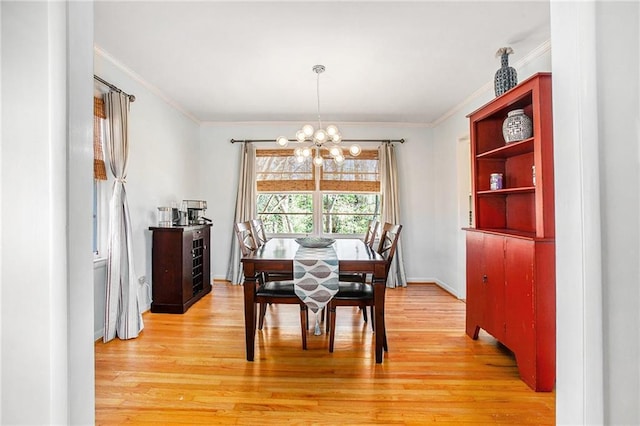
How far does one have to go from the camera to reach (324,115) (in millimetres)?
4602

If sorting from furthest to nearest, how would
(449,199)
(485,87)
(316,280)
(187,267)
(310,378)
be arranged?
1. (449,199)
2. (187,267)
3. (485,87)
4. (316,280)
5. (310,378)

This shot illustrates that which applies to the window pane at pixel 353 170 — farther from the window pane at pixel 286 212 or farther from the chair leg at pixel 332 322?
the chair leg at pixel 332 322

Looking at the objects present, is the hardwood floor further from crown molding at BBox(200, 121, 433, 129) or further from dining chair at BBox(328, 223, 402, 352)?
crown molding at BBox(200, 121, 433, 129)

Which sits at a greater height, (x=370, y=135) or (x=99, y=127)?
(x=370, y=135)

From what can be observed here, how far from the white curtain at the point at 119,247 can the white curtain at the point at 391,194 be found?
340 centimetres

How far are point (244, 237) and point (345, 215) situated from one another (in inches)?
97.3

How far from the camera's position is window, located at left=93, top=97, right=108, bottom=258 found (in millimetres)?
2799

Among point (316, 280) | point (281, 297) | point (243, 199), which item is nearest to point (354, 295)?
point (316, 280)

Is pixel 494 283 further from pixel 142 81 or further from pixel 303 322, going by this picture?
pixel 142 81

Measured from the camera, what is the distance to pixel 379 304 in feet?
7.74
